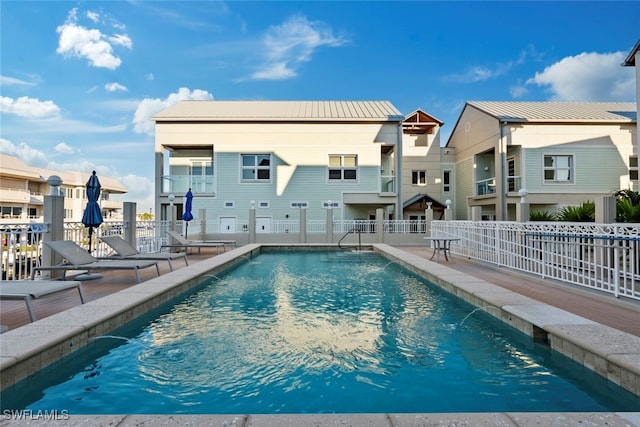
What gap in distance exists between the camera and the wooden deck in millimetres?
4254

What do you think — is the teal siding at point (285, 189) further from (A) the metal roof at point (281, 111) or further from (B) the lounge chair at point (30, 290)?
(B) the lounge chair at point (30, 290)

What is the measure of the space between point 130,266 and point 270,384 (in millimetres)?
4570

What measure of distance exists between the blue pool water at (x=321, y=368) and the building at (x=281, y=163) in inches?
572

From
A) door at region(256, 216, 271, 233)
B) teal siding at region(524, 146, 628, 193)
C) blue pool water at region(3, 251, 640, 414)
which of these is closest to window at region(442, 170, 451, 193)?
teal siding at region(524, 146, 628, 193)

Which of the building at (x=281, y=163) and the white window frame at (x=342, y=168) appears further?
the white window frame at (x=342, y=168)

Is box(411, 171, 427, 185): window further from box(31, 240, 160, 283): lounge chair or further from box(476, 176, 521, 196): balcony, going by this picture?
box(31, 240, 160, 283): lounge chair

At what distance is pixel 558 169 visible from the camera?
19750 millimetres

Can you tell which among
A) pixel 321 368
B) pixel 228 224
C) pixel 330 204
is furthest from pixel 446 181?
pixel 321 368

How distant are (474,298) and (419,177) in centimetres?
2067

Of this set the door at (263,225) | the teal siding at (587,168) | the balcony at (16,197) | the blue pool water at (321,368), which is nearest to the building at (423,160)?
the teal siding at (587,168)

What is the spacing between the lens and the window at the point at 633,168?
1966cm

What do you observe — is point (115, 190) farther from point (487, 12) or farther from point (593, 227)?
point (593, 227)

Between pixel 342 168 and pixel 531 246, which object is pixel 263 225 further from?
pixel 531 246

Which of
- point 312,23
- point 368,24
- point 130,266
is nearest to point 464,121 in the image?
point 368,24
